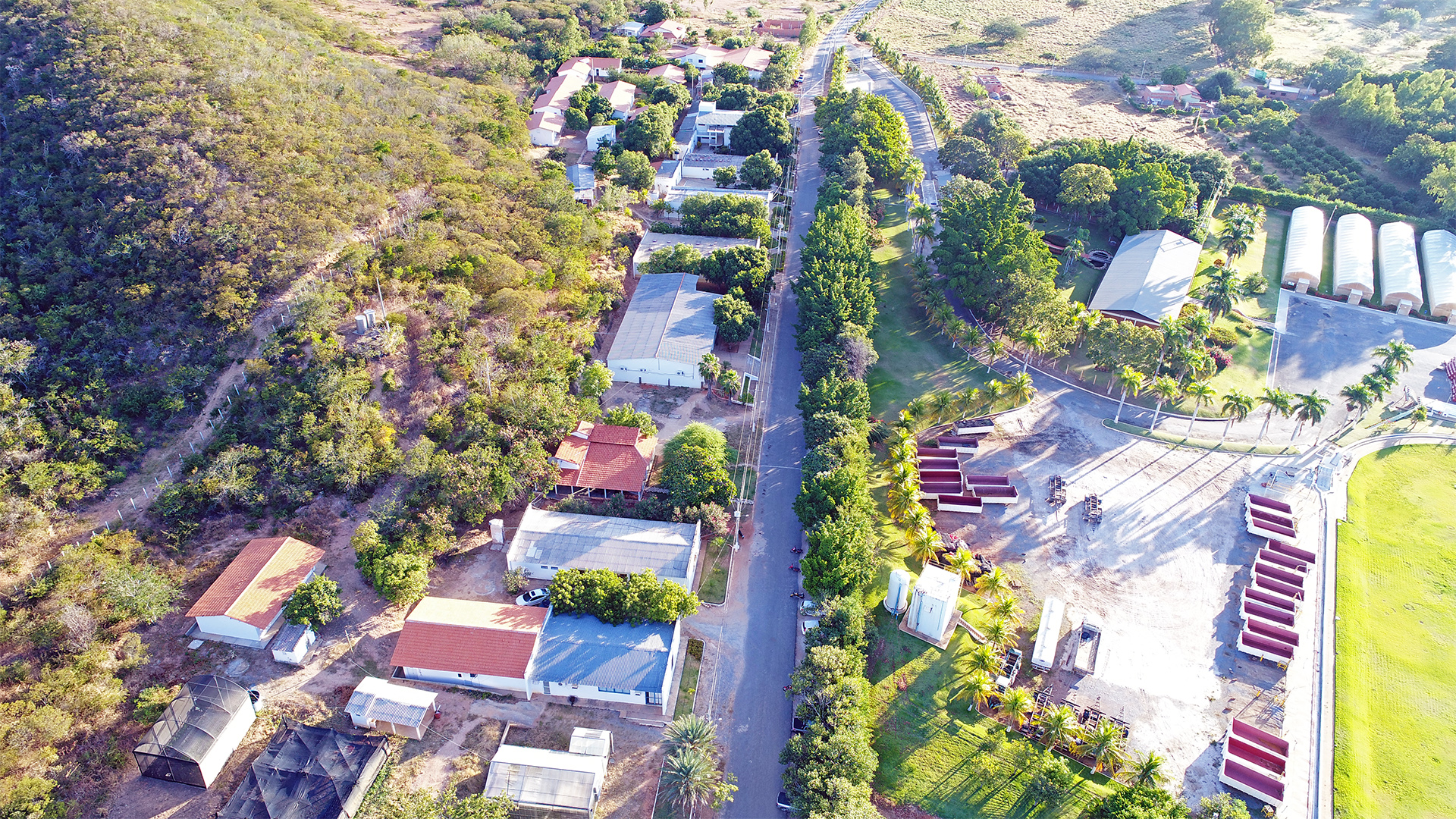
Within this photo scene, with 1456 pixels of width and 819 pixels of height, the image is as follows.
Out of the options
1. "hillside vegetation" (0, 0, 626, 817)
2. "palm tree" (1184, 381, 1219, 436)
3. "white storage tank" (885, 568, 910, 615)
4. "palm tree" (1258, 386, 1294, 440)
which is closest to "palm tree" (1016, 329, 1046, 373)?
"palm tree" (1184, 381, 1219, 436)

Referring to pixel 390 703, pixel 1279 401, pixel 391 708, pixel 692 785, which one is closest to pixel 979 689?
pixel 692 785

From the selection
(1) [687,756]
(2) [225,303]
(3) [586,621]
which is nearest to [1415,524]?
(1) [687,756]

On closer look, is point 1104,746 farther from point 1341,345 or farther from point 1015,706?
point 1341,345

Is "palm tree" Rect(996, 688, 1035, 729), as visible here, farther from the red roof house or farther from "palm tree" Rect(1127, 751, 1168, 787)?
the red roof house

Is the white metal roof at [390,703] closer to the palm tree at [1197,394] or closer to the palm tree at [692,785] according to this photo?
the palm tree at [692,785]

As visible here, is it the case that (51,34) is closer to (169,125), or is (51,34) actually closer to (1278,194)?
(169,125)
